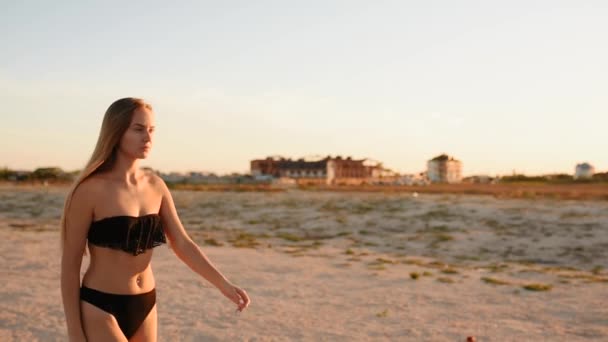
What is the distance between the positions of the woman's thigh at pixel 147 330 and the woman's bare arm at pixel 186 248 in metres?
0.35

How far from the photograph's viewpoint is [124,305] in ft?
9.01

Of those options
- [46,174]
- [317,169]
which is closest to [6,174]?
[46,174]

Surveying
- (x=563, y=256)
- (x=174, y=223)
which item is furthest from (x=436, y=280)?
(x=174, y=223)

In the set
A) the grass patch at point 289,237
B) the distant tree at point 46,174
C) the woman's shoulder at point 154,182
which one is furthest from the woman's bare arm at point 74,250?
the distant tree at point 46,174

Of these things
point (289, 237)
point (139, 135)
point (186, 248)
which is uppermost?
point (139, 135)

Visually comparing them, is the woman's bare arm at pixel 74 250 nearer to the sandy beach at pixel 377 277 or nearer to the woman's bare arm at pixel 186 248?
the woman's bare arm at pixel 186 248

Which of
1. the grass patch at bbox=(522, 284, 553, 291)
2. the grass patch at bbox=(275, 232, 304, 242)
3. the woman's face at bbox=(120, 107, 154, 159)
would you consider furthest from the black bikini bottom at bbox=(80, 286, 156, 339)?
the grass patch at bbox=(275, 232, 304, 242)

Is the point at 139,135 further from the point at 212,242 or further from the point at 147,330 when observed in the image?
the point at 212,242

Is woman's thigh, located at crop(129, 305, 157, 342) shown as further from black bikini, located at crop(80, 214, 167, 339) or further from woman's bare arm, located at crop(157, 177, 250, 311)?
woman's bare arm, located at crop(157, 177, 250, 311)

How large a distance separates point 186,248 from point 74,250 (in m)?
0.67

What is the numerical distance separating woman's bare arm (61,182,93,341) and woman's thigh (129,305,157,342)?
30 cm

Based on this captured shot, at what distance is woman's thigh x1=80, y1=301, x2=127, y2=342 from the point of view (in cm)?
266

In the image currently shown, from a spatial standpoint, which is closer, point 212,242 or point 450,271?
point 450,271

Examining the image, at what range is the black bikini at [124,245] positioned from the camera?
8.79 feet
